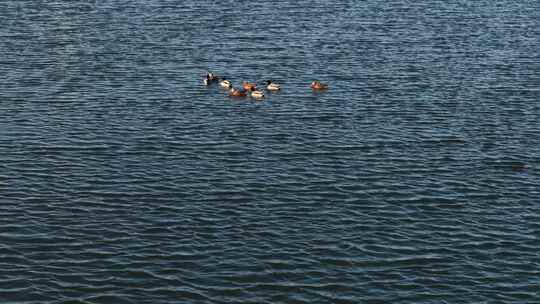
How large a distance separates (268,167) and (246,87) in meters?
21.7

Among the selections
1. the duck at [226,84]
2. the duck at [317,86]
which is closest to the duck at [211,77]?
the duck at [226,84]

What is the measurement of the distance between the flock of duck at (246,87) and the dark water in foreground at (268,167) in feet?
3.91

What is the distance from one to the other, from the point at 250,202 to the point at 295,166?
313 inches

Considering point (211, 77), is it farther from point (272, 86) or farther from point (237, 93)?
point (272, 86)

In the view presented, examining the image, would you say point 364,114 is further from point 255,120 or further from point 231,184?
point 231,184

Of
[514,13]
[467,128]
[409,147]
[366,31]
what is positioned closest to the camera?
[409,147]

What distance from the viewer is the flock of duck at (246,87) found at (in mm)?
84625

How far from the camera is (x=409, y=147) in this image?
7050 centimetres

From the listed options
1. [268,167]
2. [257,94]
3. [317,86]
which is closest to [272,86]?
[257,94]

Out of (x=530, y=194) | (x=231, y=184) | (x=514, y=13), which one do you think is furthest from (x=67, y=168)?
(x=514, y=13)

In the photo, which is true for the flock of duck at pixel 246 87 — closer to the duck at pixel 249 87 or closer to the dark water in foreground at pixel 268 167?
the duck at pixel 249 87

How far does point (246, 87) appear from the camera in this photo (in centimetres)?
8562

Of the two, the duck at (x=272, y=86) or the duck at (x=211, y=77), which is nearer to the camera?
the duck at (x=272, y=86)

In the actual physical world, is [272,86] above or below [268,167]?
above
